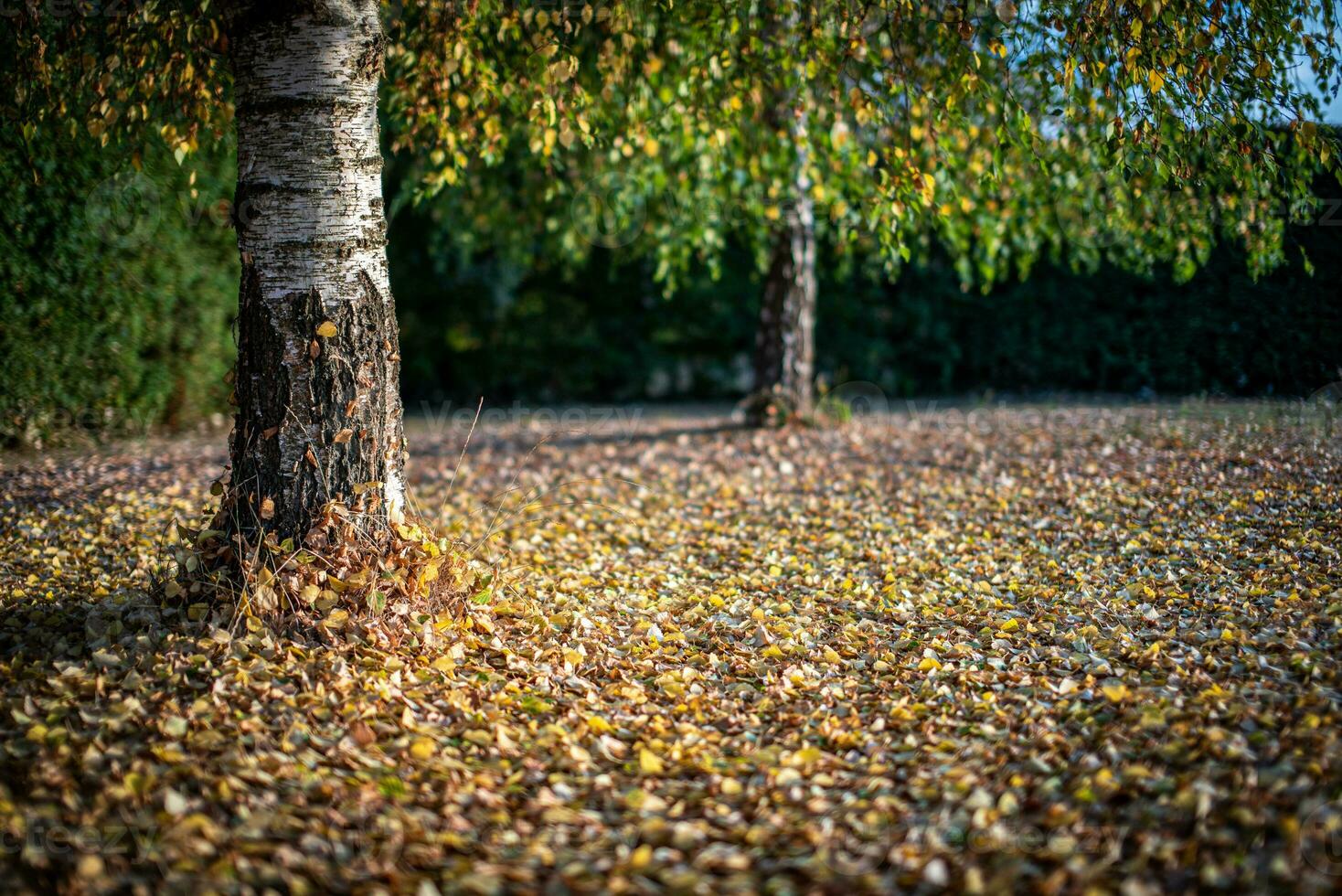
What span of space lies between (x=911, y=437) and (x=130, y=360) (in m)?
6.42

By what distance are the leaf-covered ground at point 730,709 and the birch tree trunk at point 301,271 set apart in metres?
0.57

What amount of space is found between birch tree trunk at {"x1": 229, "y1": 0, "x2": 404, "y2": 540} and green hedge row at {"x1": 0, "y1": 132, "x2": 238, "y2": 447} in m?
2.99

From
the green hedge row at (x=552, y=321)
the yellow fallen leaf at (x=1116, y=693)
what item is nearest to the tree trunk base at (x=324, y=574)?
the yellow fallen leaf at (x=1116, y=693)

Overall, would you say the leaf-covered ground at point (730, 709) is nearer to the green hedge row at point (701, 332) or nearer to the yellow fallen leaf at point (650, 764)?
the yellow fallen leaf at point (650, 764)

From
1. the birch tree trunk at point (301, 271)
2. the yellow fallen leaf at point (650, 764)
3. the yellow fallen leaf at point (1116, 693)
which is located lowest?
the yellow fallen leaf at point (650, 764)

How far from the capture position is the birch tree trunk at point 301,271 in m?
3.29

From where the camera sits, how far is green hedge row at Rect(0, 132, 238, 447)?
6395mm

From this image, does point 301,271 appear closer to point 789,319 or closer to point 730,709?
point 730,709

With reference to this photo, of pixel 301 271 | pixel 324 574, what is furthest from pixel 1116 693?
pixel 301 271

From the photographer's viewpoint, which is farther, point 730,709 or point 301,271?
point 301,271

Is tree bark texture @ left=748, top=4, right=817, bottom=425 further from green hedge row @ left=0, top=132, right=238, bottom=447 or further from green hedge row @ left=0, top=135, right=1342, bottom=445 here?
green hedge row @ left=0, top=132, right=238, bottom=447

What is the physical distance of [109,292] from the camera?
6992 millimetres

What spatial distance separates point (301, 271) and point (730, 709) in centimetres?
220

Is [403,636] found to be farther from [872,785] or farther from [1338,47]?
[1338,47]
